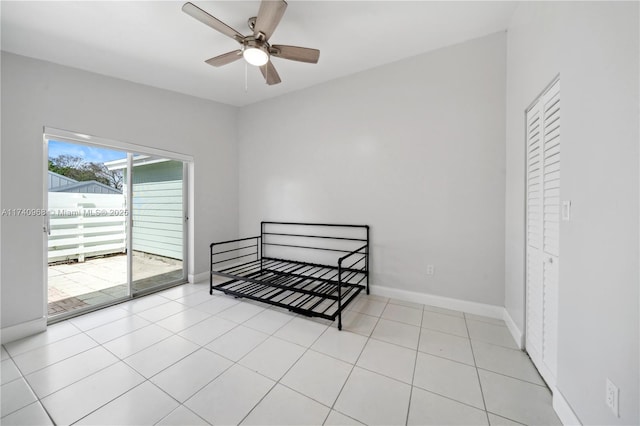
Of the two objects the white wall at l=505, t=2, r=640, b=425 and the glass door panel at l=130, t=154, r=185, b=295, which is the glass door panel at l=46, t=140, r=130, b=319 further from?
the white wall at l=505, t=2, r=640, b=425

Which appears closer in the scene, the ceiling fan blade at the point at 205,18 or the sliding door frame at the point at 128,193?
the ceiling fan blade at the point at 205,18

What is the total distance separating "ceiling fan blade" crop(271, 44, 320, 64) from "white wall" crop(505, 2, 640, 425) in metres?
1.63

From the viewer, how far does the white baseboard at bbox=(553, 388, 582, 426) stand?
1175 millimetres

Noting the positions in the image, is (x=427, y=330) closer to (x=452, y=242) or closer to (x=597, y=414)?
(x=452, y=242)

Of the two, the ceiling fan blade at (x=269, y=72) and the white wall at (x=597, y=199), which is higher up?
the ceiling fan blade at (x=269, y=72)

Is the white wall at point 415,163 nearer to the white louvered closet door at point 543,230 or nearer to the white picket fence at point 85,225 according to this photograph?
the white louvered closet door at point 543,230

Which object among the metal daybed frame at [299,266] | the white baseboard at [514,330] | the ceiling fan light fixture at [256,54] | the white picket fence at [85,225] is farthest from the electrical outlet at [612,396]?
the white picket fence at [85,225]

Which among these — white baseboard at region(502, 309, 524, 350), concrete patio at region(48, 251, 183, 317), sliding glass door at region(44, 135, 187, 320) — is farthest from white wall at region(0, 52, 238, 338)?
white baseboard at region(502, 309, 524, 350)

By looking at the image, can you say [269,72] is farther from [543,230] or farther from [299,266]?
[543,230]

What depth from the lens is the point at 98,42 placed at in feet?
7.30

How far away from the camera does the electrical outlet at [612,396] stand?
0.91 metres

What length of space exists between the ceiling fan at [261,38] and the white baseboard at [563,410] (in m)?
2.88

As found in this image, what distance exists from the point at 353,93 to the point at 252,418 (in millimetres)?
3405

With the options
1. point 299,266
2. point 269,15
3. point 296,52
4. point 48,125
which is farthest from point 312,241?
point 48,125
